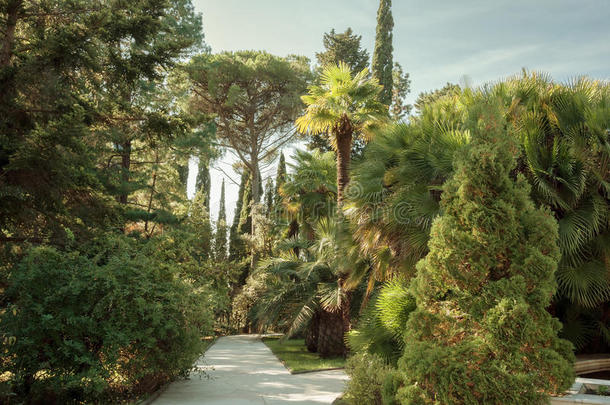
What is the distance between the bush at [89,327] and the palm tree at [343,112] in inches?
222

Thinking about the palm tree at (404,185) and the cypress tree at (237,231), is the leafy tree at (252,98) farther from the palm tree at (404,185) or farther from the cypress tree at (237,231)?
the palm tree at (404,185)

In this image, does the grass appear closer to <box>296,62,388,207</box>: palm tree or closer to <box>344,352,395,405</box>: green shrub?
<box>296,62,388,207</box>: palm tree

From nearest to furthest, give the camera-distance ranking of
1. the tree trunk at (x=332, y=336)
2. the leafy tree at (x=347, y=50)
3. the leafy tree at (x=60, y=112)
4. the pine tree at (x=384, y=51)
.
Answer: the leafy tree at (x=60, y=112) → the tree trunk at (x=332, y=336) → the pine tree at (x=384, y=51) → the leafy tree at (x=347, y=50)

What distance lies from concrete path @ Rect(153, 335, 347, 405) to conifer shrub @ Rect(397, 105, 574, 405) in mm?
2801

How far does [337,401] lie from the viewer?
23.2 ft

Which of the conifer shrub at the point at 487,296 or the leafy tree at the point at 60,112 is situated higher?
the leafy tree at the point at 60,112

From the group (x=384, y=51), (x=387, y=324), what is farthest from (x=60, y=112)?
(x=384, y=51)

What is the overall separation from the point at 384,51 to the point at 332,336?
650 inches

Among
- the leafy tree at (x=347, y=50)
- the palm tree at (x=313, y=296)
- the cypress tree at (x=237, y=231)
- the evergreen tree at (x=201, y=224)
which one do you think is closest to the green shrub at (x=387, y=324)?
the palm tree at (x=313, y=296)

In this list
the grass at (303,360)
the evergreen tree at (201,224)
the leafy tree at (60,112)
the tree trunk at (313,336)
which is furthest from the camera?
the evergreen tree at (201,224)

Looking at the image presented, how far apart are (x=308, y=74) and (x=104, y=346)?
782 inches

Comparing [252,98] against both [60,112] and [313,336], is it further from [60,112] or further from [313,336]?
[60,112]

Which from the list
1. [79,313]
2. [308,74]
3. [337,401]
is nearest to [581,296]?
[337,401]

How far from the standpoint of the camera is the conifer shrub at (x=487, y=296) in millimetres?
4344
